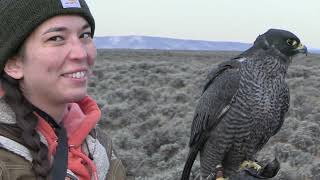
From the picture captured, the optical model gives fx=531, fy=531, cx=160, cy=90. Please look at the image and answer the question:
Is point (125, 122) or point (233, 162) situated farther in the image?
point (125, 122)

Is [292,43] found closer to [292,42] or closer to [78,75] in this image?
[292,42]

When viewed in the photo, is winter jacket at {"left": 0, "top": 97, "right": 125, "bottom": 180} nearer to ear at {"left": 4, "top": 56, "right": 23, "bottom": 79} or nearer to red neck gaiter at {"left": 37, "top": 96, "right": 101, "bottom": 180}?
red neck gaiter at {"left": 37, "top": 96, "right": 101, "bottom": 180}

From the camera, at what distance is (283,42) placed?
4.68 metres

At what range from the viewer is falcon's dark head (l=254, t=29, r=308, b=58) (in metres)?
4.68

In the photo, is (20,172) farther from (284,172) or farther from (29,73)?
(284,172)

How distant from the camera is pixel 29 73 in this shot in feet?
6.45

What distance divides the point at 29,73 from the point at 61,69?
0.12 metres

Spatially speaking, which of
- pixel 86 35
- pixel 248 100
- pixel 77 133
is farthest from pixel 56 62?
pixel 248 100

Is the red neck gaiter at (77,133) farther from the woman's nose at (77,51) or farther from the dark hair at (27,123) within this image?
the woman's nose at (77,51)

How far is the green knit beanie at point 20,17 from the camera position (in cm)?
190

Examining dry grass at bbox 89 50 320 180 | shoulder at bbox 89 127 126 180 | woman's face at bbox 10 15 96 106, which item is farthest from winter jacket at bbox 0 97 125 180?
dry grass at bbox 89 50 320 180

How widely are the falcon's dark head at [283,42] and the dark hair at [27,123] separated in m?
3.11

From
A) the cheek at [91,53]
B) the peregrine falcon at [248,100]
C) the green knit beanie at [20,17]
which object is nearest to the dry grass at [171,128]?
the peregrine falcon at [248,100]

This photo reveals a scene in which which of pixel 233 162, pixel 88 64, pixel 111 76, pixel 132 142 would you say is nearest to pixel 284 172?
pixel 233 162
